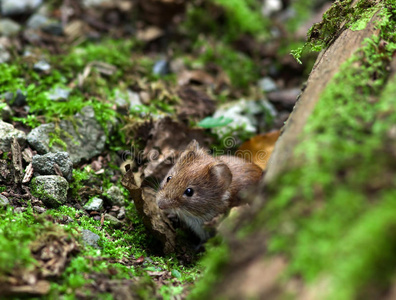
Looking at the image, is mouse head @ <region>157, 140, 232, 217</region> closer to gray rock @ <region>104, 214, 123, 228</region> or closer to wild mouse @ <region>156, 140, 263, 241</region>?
wild mouse @ <region>156, 140, 263, 241</region>

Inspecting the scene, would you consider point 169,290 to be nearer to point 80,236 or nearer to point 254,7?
point 80,236

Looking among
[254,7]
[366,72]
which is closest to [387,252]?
[366,72]

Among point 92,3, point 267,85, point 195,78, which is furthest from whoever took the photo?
point 92,3

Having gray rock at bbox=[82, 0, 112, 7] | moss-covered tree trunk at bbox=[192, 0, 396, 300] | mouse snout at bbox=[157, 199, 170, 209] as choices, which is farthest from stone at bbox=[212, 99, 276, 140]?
gray rock at bbox=[82, 0, 112, 7]

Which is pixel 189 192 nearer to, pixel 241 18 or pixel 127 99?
pixel 127 99

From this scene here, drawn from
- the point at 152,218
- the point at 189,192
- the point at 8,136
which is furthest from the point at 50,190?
the point at 189,192

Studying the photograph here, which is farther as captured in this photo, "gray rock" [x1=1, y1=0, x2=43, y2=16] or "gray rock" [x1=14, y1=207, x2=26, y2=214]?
"gray rock" [x1=1, y1=0, x2=43, y2=16]
